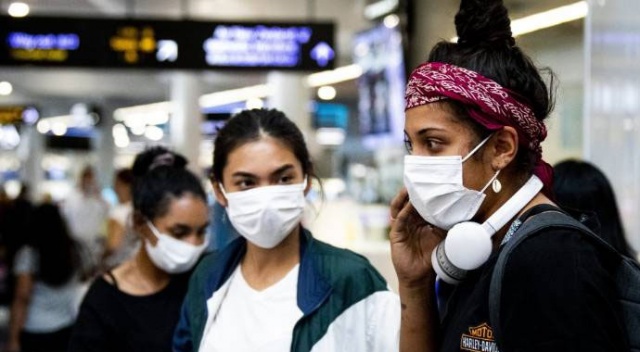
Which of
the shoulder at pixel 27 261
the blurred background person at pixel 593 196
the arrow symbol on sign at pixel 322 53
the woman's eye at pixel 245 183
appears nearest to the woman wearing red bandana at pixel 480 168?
the woman's eye at pixel 245 183

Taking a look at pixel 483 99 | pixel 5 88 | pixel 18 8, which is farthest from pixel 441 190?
pixel 5 88

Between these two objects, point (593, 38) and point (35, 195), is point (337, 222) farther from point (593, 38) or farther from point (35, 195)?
point (35, 195)

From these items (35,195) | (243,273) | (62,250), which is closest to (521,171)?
(243,273)

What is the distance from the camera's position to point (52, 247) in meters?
5.18

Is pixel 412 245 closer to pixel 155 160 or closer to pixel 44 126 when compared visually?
pixel 155 160

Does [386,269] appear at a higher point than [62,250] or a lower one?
lower

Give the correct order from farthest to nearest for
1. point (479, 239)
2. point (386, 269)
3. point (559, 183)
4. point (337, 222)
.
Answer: point (337, 222) → point (386, 269) → point (559, 183) → point (479, 239)

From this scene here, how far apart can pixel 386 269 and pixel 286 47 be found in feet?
7.39

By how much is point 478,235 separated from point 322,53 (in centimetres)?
578

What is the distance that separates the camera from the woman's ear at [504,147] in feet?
4.70

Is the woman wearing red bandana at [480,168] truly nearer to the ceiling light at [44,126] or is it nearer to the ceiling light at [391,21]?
the ceiling light at [391,21]

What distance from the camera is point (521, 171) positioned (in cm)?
148

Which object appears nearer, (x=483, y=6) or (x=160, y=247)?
(x=483, y=6)

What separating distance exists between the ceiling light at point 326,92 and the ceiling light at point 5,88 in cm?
674
